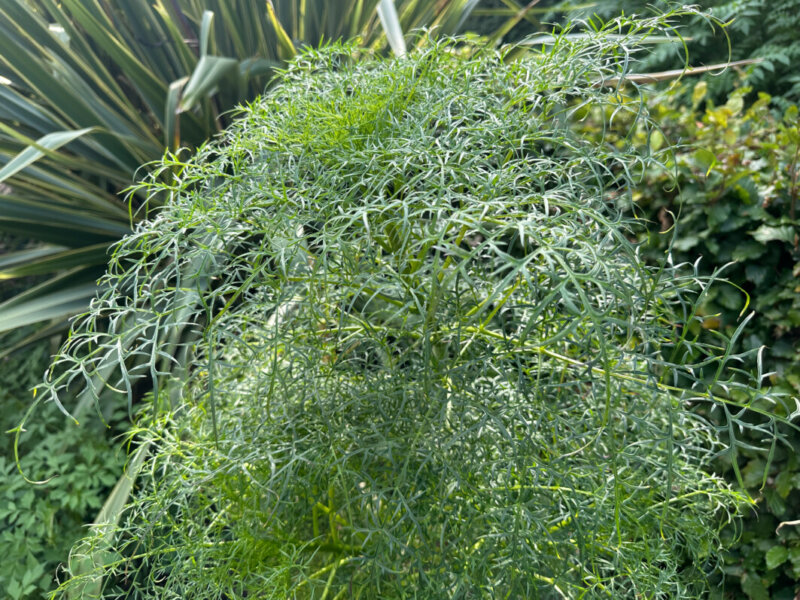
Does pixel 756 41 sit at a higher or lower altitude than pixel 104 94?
lower

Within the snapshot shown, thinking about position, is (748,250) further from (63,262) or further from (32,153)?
(63,262)

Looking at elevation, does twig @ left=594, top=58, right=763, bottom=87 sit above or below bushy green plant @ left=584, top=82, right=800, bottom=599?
above

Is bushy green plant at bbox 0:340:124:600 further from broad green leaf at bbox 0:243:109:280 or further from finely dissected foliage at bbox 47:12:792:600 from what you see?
finely dissected foliage at bbox 47:12:792:600

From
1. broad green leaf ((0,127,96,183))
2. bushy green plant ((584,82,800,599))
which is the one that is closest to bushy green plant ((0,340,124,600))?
broad green leaf ((0,127,96,183))

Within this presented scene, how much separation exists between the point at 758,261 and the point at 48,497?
1.80 meters

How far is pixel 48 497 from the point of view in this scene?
5.14 ft

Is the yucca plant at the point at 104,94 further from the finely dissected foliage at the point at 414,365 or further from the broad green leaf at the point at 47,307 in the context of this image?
the finely dissected foliage at the point at 414,365

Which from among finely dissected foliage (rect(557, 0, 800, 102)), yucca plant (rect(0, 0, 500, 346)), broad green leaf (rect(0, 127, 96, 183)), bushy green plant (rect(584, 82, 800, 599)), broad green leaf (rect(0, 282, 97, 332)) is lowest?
finely dissected foliage (rect(557, 0, 800, 102))

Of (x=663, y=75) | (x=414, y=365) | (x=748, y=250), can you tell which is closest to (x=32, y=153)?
(x=414, y=365)

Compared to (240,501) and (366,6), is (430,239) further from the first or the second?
(366,6)

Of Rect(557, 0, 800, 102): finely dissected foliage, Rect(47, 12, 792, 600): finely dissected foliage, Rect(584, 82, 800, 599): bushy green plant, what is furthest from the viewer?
Rect(557, 0, 800, 102): finely dissected foliage

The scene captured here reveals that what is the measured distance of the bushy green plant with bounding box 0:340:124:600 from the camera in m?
1.40

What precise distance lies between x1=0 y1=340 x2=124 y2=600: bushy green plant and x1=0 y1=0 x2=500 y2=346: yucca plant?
0.34m

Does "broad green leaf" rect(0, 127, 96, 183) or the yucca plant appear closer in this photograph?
"broad green leaf" rect(0, 127, 96, 183)
